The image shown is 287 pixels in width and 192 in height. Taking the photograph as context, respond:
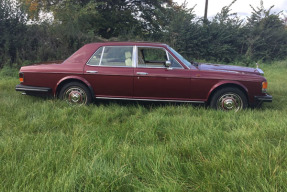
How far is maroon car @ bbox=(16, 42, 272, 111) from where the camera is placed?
4105mm

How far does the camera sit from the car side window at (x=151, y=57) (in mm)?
4324

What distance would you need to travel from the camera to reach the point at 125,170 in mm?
1991

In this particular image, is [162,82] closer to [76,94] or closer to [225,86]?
[225,86]

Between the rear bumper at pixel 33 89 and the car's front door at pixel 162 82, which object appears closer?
the car's front door at pixel 162 82

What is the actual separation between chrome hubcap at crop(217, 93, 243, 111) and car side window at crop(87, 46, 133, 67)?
2000 millimetres

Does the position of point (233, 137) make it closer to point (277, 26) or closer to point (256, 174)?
point (256, 174)

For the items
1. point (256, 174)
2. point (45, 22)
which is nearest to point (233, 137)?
point (256, 174)

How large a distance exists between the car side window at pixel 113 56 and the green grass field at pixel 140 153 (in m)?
1.20

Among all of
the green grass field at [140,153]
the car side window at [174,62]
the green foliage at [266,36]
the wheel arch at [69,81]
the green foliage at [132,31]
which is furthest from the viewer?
the green foliage at [266,36]

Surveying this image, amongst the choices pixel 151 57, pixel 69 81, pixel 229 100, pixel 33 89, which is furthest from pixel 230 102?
pixel 33 89

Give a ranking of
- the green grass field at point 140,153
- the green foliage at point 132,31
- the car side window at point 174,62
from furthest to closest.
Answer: the green foliage at point 132,31 → the car side window at point 174,62 → the green grass field at point 140,153

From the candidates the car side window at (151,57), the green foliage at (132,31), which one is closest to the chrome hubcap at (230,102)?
the car side window at (151,57)

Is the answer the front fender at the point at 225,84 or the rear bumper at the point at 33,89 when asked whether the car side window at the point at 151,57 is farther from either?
the rear bumper at the point at 33,89

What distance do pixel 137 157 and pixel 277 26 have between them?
18463 millimetres
